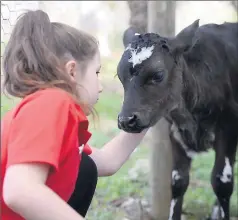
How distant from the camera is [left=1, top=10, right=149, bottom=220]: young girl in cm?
155

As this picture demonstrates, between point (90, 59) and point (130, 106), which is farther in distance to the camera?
point (130, 106)

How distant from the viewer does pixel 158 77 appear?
2916mm

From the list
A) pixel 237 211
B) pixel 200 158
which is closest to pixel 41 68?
pixel 237 211

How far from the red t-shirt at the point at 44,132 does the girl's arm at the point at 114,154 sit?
0.60 m

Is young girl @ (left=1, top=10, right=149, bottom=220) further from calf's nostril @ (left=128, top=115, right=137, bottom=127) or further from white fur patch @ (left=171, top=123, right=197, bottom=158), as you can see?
white fur patch @ (left=171, top=123, right=197, bottom=158)

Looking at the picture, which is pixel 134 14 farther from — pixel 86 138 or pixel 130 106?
pixel 86 138

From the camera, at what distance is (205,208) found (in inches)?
162

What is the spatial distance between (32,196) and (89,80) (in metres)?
0.58

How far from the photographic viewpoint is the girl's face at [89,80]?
194cm

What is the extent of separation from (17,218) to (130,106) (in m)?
1.04

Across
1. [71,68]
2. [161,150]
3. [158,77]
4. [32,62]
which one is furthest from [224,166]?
[32,62]

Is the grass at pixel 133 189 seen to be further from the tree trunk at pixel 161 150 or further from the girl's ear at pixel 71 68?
the girl's ear at pixel 71 68

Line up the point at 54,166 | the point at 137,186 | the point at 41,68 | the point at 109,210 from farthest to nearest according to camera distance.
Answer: the point at 137,186 < the point at 109,210 < the point at 41,68 < the point at 54,166

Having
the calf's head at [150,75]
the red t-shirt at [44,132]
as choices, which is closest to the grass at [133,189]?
the calf's head at [150,75]
